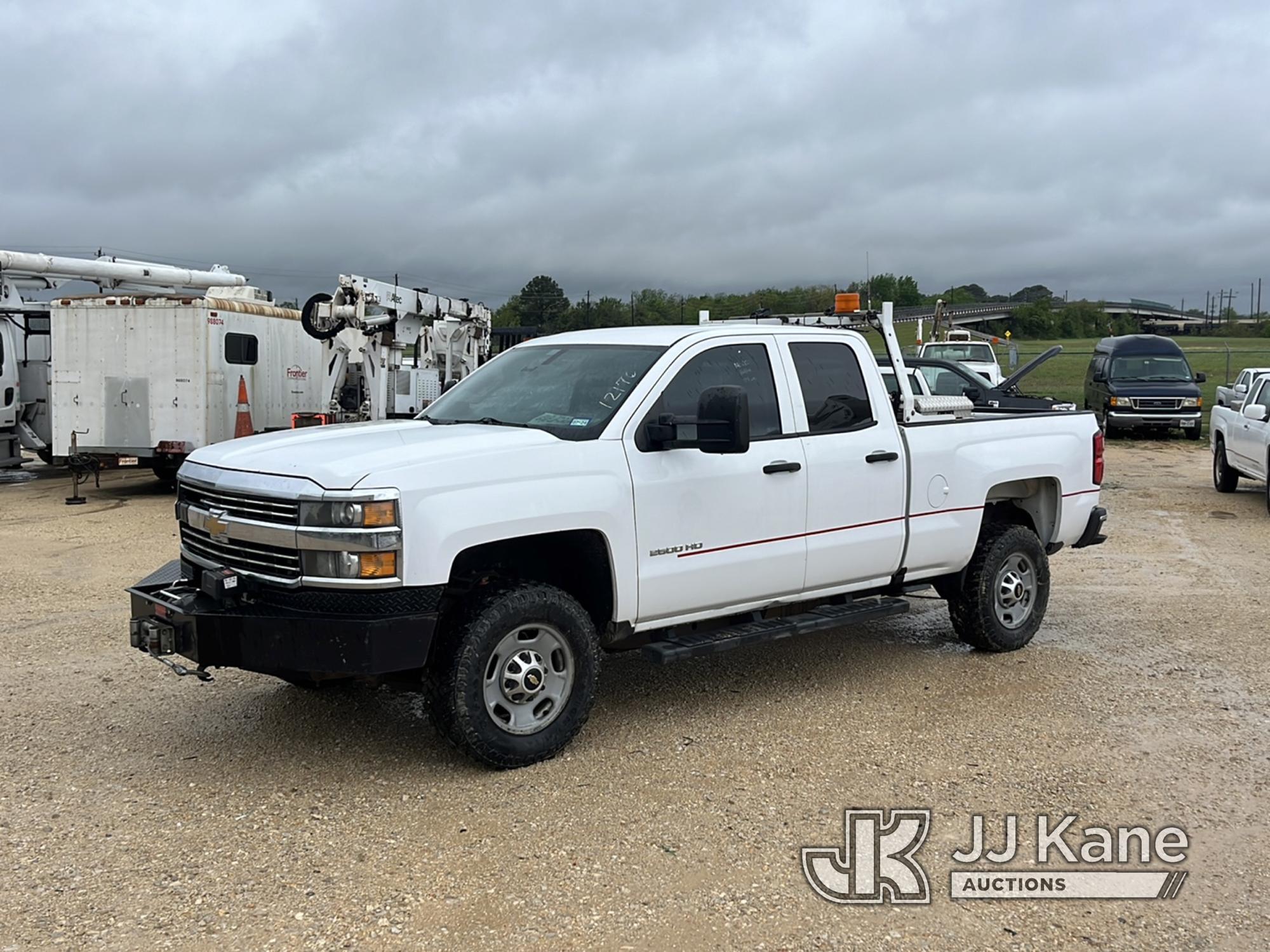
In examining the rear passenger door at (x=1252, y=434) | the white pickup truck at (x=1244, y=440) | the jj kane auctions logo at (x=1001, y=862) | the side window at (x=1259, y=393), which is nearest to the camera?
the jj kane auctions logo at (x=1001, y=862)

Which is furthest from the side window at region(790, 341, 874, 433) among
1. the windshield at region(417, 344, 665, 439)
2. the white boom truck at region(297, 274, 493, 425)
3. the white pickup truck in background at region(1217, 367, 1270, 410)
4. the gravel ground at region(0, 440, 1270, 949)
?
the white pickup truck in background at region(1217, 367, 1270, 410)

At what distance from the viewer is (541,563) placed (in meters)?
5.47

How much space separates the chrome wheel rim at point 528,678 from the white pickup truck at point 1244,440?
10675 mm

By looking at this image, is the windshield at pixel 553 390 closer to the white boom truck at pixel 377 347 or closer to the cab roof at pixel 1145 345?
the white boom truck at pixel 377 347

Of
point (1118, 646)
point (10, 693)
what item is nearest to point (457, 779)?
point (10, 693)

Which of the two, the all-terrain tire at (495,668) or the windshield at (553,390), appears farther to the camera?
the windshield at (553,390)

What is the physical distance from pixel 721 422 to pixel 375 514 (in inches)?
62.6

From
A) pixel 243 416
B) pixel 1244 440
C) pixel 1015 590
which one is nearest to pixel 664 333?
pixel 1015 590

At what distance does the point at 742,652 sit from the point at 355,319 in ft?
33.2

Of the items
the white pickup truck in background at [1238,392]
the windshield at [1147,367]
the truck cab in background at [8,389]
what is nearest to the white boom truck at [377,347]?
the truck cab in background at [8,389]

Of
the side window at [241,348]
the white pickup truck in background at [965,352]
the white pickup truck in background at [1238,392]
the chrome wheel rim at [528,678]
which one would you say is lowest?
the chrome wheel rim at [528,678]

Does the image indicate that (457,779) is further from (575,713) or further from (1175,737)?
(1175,737)

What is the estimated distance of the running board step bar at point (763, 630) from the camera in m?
5.57

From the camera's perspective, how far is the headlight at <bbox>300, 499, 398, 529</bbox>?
4656mm
